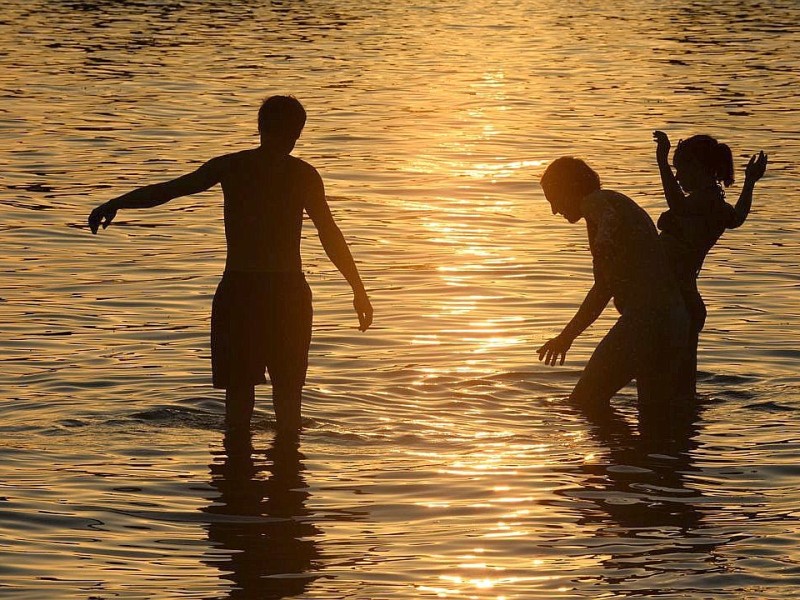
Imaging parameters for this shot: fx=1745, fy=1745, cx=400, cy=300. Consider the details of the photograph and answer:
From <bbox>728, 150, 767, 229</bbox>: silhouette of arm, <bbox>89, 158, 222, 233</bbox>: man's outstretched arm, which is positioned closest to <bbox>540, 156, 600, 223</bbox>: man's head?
<bbox>728, 150, 767, 229</bbox>: silhouette of arm

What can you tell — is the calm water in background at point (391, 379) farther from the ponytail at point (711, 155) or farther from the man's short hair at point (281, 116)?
the man's short hair at point (281, 116)

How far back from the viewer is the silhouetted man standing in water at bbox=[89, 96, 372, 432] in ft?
31.4

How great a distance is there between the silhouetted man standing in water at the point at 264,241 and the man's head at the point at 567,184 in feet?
4.75

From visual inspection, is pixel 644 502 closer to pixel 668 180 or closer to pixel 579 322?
pixel 579 322

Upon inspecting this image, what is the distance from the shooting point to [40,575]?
26.7 feet

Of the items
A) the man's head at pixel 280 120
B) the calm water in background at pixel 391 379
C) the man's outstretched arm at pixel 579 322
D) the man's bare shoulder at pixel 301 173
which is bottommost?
the calm water in background at pixel 391 379

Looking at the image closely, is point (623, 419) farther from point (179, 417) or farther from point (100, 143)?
point (100, 143)

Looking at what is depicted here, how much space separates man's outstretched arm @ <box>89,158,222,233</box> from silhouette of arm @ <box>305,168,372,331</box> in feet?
1.74

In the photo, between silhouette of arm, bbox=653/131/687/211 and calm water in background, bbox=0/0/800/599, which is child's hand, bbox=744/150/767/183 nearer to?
silhouette of arm, bbox=653/131/687/211

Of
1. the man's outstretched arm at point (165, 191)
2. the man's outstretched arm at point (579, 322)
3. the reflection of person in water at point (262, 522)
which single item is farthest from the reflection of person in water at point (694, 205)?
the man's outstretched arm at point (165, 191)

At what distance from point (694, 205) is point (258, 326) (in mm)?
3073

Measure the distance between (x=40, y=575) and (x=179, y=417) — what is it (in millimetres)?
3353

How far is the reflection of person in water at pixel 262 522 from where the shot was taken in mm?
8133

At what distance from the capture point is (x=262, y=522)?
9172mm
